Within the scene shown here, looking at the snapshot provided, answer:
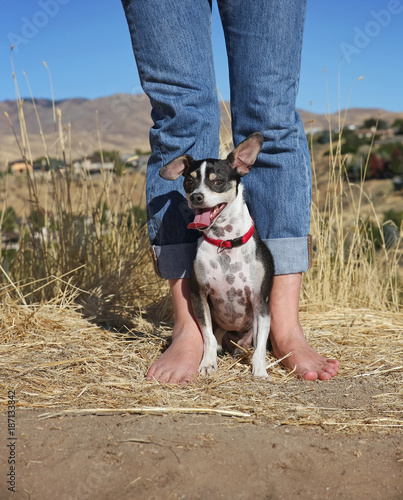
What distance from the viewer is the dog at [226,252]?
2.12m

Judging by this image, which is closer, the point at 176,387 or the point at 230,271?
the point at 176,387

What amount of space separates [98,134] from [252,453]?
9.03 ft

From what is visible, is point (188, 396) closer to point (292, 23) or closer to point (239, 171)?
point (239, 171)

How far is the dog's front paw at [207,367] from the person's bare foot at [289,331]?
11.8 inches

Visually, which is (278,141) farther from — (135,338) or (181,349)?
(135,338)

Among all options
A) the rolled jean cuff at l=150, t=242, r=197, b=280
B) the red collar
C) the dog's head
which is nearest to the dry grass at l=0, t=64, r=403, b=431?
the rolled jean cuff at l=150, t=242, r=197, b=280

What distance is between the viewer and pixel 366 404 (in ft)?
5.90

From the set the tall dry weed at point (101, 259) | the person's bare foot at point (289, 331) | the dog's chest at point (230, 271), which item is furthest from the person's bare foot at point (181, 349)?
the tall dry weed at point (101, 259)

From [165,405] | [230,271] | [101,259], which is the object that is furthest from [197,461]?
[101,259]

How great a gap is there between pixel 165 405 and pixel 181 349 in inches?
18.2

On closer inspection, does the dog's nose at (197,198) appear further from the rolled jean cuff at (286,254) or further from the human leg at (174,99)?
the rolled jean cuff at (286,254)

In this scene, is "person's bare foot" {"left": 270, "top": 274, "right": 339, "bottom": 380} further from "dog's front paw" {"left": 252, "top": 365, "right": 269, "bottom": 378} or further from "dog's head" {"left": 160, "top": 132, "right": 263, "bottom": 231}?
"dog's head" {"left": 160, "top": 132, "right": 263, "bottom": 231}

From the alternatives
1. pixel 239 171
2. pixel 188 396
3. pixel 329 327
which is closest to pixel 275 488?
pixel 188 396

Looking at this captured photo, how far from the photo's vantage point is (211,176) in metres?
2.12
